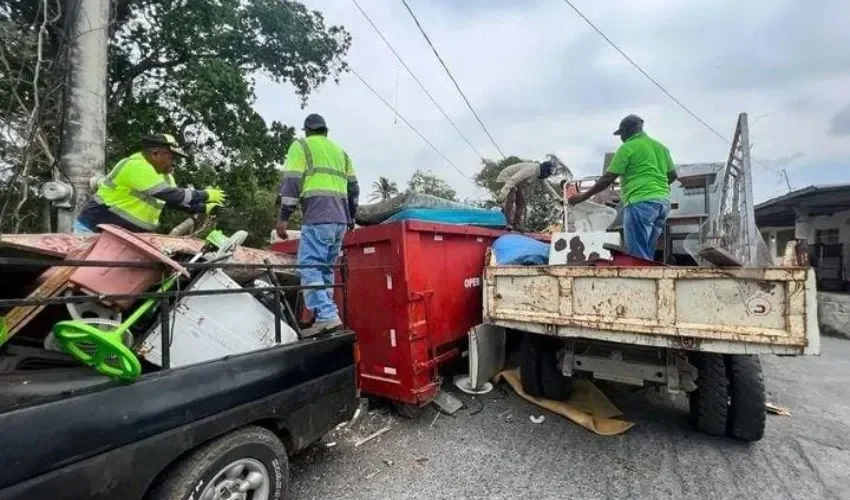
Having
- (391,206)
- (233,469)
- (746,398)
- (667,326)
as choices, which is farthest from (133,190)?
(746,398)

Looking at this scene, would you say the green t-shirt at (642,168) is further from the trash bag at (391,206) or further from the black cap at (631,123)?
the trash bag at (391,206)

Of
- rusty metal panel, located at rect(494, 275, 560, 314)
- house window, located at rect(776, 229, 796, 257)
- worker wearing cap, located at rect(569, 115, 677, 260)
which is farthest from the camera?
house window, located at rect(776, 229, 796, 257)

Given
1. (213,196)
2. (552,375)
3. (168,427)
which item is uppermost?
(213,196)

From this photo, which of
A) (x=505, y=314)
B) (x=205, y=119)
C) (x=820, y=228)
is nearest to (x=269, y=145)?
(x=205, y=119)

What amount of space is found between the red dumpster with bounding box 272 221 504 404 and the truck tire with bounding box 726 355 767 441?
7.30 feet

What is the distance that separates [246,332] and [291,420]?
55 cm

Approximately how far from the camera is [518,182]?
223 inches

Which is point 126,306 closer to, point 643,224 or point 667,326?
point 667,326

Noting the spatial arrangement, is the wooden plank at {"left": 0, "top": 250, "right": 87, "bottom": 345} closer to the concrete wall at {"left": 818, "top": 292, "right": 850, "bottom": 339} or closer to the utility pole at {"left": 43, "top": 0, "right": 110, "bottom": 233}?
the utility pole at {"left": 43, "top": 0, "right": 110, "bottom": 233}

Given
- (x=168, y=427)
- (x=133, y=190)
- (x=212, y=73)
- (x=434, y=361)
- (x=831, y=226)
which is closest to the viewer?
(x=168, y=427)

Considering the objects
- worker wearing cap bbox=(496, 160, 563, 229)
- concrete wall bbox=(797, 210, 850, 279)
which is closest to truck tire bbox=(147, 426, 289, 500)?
worker wearing cap bbox=(496, 160, 563, 229)

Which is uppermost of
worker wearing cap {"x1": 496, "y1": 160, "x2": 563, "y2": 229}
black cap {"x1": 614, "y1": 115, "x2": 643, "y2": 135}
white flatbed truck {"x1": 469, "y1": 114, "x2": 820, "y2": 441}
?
black cap {"x1": 614, "y1": 115, "x2": 643, "y2": 135}

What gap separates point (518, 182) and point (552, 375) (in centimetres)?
252

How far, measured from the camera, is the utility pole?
15.2 ft
